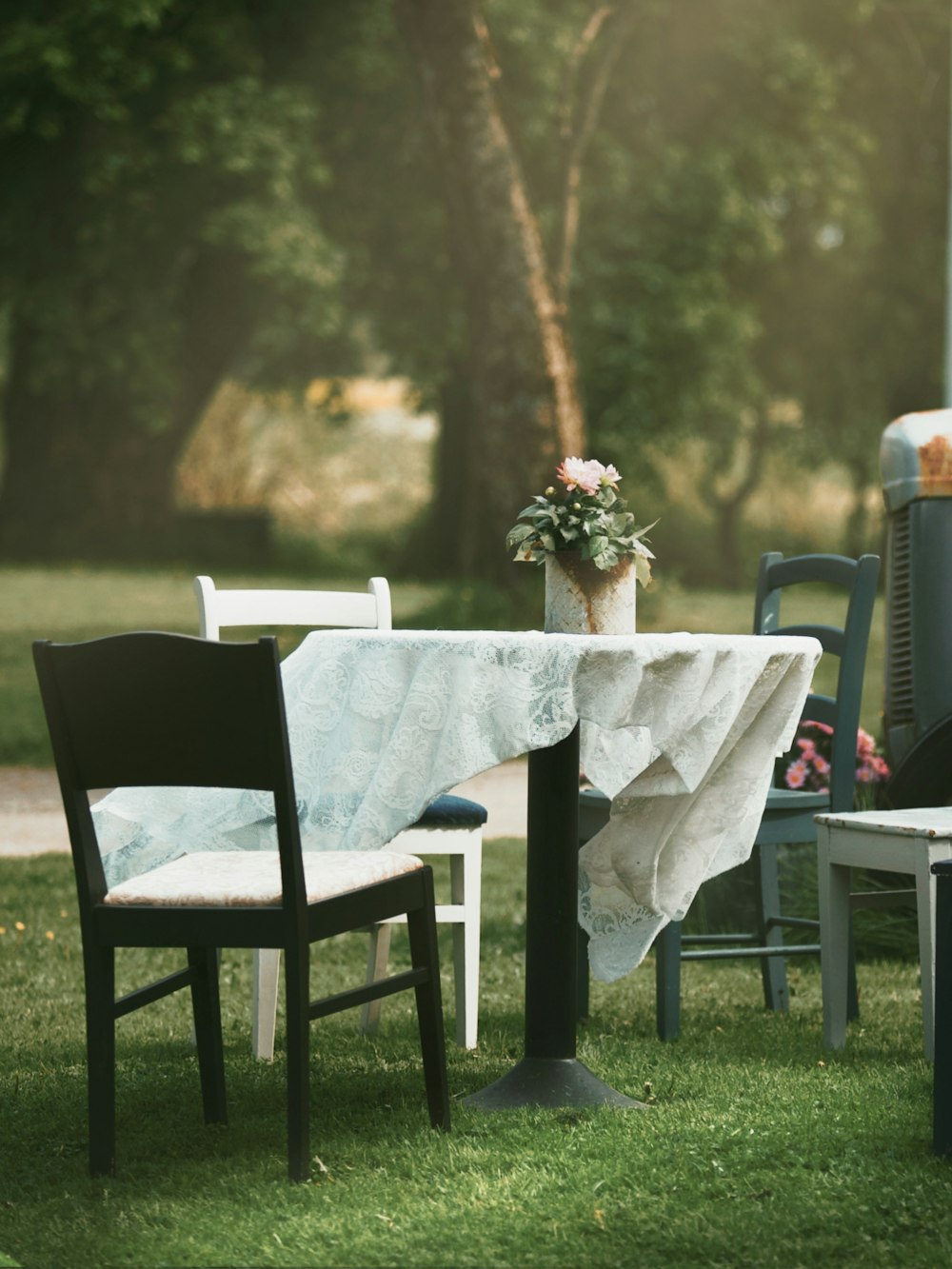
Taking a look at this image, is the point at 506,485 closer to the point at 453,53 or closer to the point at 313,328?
the point at 453,53

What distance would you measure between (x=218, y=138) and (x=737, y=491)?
1540 centimetres

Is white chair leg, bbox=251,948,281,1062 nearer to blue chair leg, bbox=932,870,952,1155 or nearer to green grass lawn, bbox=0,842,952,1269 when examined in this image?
green grass lawn, bbox=0,842,952,1269

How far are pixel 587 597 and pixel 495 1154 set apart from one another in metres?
1.24

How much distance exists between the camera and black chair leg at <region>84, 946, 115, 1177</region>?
138 inches

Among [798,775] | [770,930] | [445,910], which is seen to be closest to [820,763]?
[798,775]

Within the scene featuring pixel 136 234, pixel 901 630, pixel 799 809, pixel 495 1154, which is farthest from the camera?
pixel 136 234

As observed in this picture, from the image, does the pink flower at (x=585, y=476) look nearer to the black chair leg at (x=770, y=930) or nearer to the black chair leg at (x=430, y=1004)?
the black chair leg at (x=430, y=1004)

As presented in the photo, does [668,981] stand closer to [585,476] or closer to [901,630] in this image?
[585,476]

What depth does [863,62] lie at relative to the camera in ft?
77.0

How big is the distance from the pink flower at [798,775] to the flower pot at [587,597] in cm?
212

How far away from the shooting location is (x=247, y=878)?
354 cm

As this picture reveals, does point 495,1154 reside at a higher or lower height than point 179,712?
lower

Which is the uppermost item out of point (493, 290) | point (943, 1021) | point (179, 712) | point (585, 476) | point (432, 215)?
point (432, 215)

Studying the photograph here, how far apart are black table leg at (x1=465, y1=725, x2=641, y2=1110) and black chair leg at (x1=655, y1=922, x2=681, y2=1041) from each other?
1.96 feet
